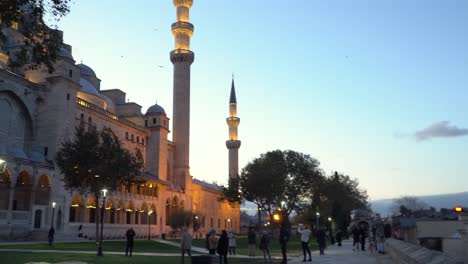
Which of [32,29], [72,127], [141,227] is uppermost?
[72,127]

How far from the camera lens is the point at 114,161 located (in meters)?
29.5

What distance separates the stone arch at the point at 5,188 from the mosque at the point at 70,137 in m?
0.08

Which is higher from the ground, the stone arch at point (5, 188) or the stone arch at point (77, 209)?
the stone arch at point (5, 188)

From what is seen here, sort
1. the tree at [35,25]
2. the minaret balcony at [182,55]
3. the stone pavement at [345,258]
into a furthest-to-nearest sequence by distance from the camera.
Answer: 1. the minaret balcony at [182,55]
2. the stone pavement at [345,258]
3. the tree at [35,25]

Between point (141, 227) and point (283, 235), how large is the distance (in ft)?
156

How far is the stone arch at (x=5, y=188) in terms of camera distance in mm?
41013

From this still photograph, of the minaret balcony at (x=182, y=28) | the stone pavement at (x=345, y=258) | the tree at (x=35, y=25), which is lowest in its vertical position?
the stone pavement at (x=345, y=258)

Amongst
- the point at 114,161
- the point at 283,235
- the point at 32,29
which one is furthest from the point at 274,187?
the point at 32,29

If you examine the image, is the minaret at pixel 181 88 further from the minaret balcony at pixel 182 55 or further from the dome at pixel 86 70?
the dome at pixel 86 70

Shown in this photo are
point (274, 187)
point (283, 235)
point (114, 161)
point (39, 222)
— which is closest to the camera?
point (283, 235)

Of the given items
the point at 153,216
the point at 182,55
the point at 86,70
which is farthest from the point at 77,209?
the point at 182,55

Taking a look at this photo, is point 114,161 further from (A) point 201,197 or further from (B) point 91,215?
(A) point 201,197

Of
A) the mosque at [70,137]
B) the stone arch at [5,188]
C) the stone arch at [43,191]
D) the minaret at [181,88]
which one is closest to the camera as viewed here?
the stone arch at [5,188]

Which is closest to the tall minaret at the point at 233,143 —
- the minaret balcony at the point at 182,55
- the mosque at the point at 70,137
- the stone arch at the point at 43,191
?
the mosque at the point at 70,137
